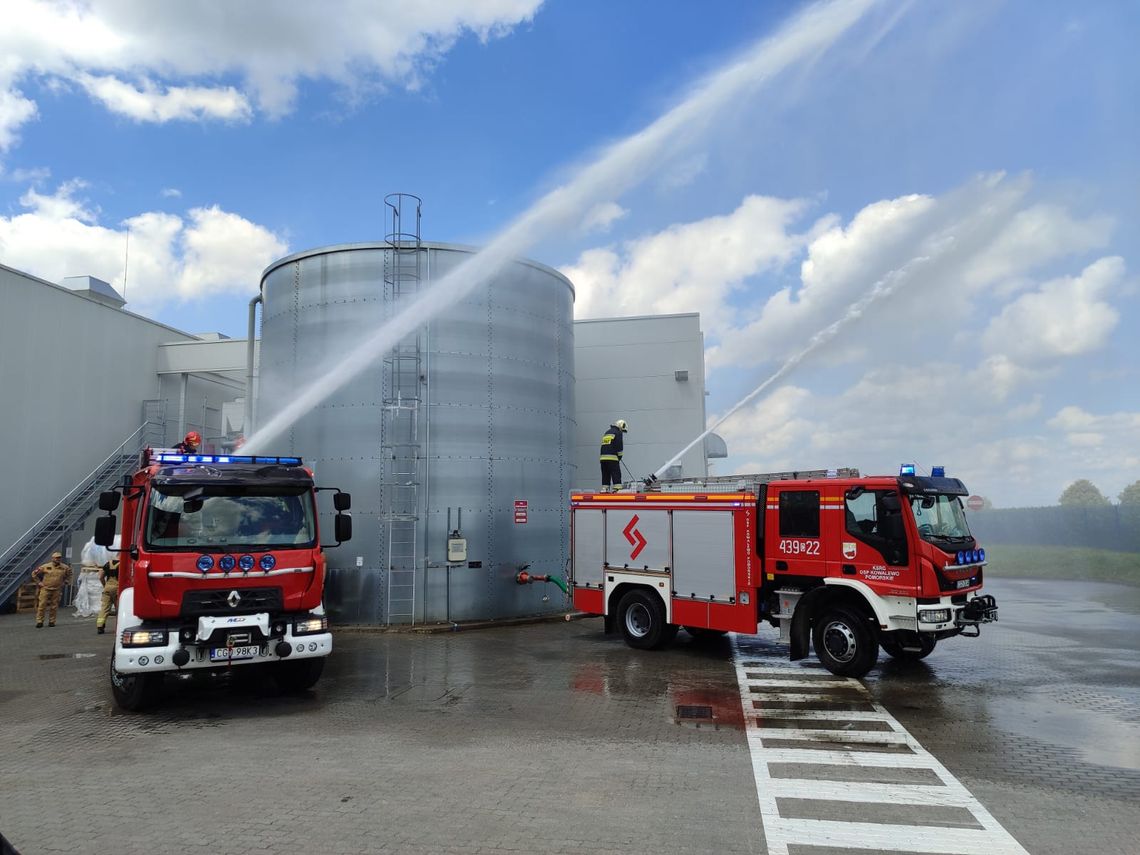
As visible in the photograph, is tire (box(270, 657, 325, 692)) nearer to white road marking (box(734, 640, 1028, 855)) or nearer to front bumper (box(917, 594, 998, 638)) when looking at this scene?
white road marking (box(734, 640, 1028, 855))

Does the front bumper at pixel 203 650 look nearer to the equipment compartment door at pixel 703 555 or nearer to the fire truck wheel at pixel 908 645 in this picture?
the equipment compartment door at pixel 703 555

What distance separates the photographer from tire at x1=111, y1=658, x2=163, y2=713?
8.81 meters

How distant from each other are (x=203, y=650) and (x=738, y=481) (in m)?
8.26

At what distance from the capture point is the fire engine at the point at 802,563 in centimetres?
1020

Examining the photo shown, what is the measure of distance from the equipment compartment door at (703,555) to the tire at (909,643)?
2.32 meters

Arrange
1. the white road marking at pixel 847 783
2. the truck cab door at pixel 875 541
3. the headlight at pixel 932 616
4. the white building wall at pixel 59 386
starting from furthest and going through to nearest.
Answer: the white building wall at pixel 59 386, the truck cab door at pixel 875 541, the headlight at pixel 932 616, the white road marking at pixel 847 783

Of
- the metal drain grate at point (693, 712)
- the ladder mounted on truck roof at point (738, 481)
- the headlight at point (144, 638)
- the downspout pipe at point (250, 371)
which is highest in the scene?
the downspout pipe at point (250, 371)

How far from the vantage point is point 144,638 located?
8.32 meters

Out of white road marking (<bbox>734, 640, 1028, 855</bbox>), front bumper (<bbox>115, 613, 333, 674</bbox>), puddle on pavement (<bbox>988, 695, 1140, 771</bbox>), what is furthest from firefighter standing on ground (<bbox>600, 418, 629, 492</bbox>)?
puddle on pavement (<bbox>988, 695, 1140, 771</bbox>)

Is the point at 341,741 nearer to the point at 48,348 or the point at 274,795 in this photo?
the point at 274,795

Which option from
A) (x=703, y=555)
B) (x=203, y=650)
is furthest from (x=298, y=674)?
(x=703, y=555)

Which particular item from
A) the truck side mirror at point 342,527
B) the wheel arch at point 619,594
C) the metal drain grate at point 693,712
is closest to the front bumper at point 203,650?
the truck side mirror at point 342,527

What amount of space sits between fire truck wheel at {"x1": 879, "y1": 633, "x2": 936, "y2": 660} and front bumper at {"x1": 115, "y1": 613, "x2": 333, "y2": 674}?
25.7 feet

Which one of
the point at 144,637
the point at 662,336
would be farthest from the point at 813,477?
the point at 662,336
